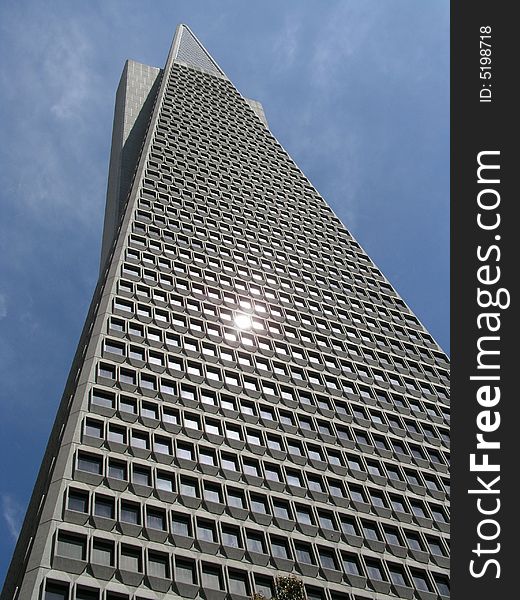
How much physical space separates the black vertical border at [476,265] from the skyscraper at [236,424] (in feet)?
63.9

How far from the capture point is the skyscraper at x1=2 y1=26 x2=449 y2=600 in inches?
1622

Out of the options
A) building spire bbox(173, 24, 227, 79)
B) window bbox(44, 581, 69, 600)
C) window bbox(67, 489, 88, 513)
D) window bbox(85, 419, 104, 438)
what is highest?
building spire bbox(173, 24, 227, 79)

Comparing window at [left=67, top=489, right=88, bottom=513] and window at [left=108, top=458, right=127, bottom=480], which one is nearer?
window at [left=67, top=489, right=88, bottom=513]

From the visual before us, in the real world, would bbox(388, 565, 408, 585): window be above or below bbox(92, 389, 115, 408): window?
below

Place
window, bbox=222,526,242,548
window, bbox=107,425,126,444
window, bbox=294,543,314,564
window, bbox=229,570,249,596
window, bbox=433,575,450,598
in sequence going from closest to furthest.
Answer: window, bbox=229,570,249,596 → window, bbox=222,526,242,548 → window, bbox=294,543,314,564 → window, bbox=107,425,126,444 → window, bbox=433,575,450,598

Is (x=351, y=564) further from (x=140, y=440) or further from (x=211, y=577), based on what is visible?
(x=140, y=440)

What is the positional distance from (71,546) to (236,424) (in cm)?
1730

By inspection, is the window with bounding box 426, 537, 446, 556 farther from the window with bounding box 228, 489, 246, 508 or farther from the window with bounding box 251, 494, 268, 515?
the window with bounding box 228, 489, 246, 508

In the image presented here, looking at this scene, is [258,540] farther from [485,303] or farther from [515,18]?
[515,18]

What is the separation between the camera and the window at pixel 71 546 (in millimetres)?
37938

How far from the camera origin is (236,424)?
2112 inches

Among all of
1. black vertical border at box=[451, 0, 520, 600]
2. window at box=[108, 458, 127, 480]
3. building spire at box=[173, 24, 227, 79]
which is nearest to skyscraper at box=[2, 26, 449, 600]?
window at box=[108, 458, 127, 480]

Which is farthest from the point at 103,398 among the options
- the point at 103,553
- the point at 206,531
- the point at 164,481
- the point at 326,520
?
the point at 326,520

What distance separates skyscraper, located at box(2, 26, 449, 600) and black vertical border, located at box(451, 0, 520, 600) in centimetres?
1947
